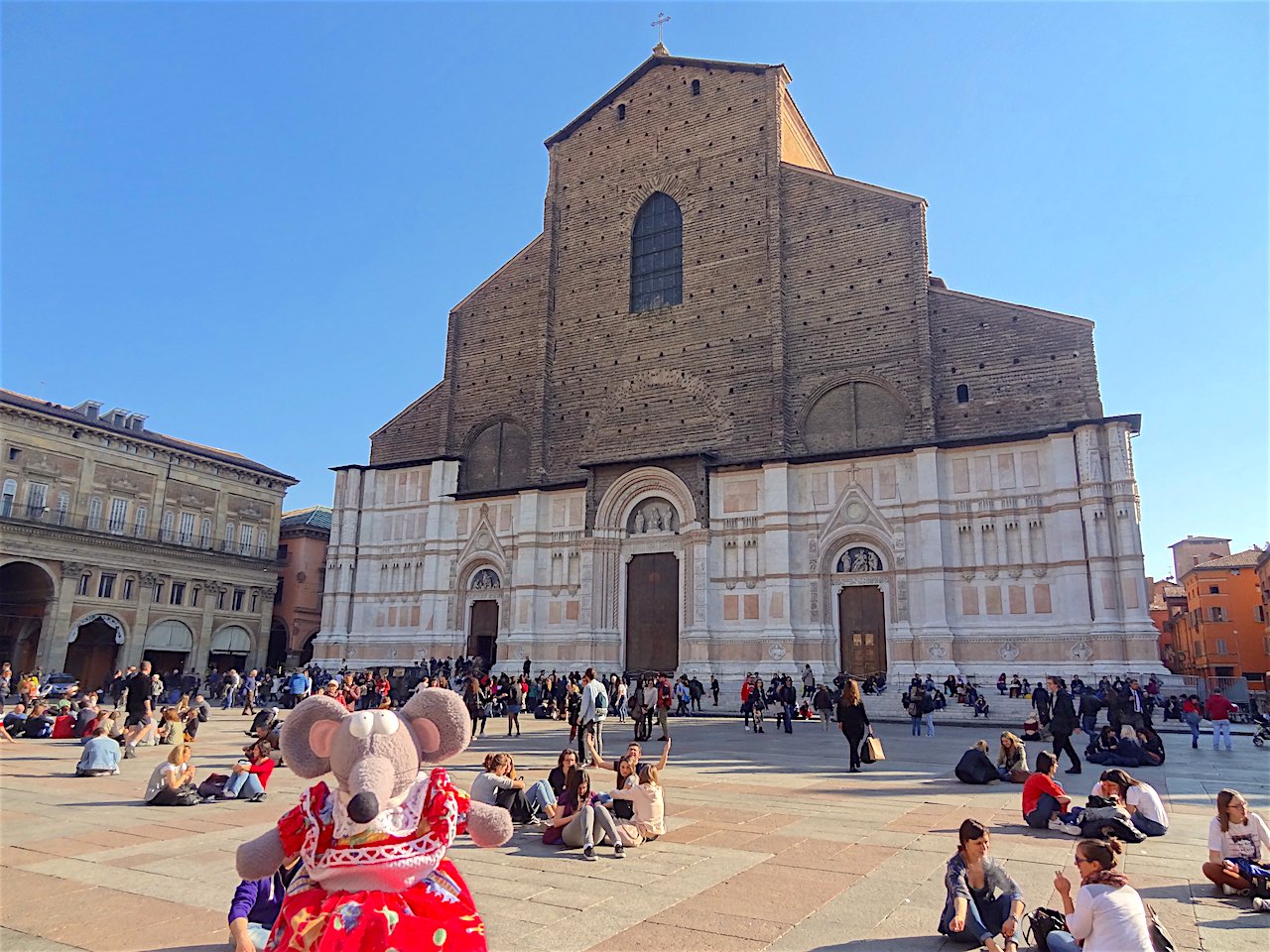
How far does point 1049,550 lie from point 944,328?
25.3 feet

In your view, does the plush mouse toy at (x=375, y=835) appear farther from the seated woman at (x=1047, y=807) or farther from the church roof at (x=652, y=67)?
the church roof at (x=652, y=67)

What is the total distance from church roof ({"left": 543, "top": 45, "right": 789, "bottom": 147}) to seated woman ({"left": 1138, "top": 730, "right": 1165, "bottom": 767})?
26122mm

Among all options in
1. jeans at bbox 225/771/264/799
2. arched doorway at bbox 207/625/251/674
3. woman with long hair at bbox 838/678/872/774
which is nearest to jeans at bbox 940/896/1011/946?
woman with long hair at bbox 838/678/872/774

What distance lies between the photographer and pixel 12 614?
3384 centimetres

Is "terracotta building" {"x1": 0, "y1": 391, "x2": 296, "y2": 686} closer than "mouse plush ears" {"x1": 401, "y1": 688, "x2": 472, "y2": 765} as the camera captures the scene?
No

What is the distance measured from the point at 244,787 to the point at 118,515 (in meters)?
31.7

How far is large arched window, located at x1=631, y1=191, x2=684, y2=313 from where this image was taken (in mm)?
32219

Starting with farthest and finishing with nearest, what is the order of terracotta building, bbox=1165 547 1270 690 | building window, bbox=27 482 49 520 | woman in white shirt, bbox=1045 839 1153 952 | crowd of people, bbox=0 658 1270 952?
terracotta building, bbox=1165 547 1270 690 < building window, bbox=27 482 49 520 < crowd of people, bbox=0 658 1270 952 < woman in white shirt, bbox=1045 839 1153 952

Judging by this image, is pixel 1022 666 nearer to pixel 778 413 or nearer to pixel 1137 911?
pixel 778 413

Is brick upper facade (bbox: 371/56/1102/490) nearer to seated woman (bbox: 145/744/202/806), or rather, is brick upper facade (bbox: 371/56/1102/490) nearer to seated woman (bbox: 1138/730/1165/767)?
seated woman (bbox: 1138/730/1165/767)

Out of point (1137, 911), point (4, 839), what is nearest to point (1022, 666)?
point (1137, 911)

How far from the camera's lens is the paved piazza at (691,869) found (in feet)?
16.5

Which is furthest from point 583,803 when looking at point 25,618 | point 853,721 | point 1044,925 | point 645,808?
point 25,618

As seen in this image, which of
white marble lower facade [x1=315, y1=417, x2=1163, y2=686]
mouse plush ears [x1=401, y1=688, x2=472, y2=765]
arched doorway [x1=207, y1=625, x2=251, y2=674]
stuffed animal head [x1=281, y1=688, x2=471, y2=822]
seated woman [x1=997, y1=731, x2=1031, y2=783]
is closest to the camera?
stuffed animal head [x1=281, y1=688, x2=471, y2=822]
